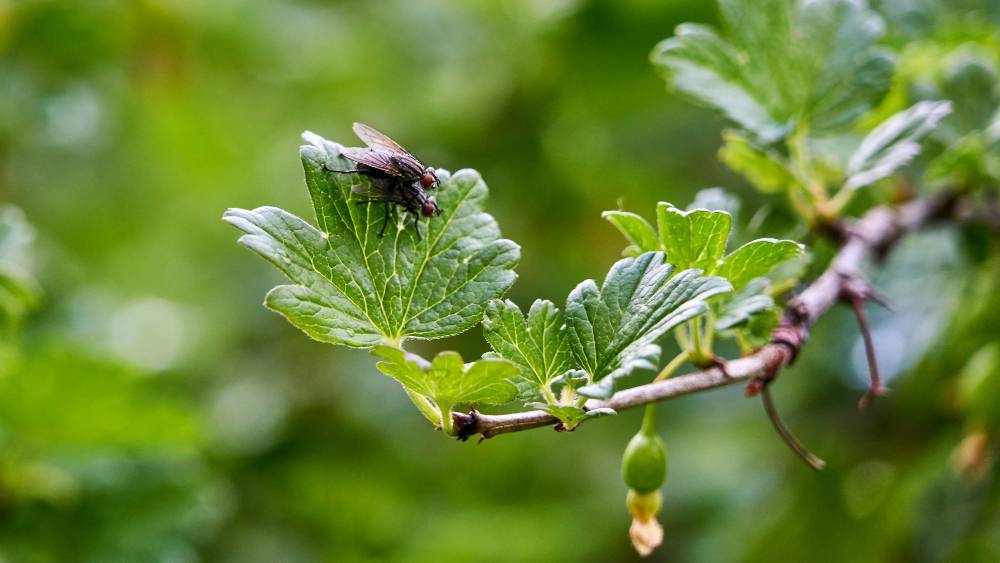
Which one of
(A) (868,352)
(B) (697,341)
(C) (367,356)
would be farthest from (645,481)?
(C) (367,356)

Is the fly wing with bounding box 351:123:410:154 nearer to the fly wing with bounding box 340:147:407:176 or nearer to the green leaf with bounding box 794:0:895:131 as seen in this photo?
the fly wing with bounding box 340:147:407:176

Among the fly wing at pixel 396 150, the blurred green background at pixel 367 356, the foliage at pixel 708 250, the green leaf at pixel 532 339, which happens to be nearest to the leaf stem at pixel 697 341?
the foliage at pixel 708 250

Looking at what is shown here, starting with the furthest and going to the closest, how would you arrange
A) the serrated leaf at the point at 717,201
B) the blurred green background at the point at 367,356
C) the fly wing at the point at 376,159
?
the blurred green background at the point at 367,356 → the serrated leaf at the point at 717,201 → the fly wing at the point at 376,159

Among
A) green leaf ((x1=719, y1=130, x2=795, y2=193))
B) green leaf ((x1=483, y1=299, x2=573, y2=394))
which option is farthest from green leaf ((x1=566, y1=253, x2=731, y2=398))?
green leaf ((x1=719, y1=130, x2=795, y2=193))

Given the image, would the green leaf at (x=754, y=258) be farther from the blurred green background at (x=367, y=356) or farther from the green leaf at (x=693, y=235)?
the blurred green background at (x=367, y=356)

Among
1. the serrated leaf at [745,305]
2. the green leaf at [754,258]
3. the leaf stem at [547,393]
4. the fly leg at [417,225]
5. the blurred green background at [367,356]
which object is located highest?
the fly leg at [417,225]

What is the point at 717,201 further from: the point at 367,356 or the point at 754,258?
the point at 367,356

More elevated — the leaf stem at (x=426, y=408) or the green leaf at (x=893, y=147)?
the green leaf at (x=893, y=147)

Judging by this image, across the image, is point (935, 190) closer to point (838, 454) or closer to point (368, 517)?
point (838, 454)
